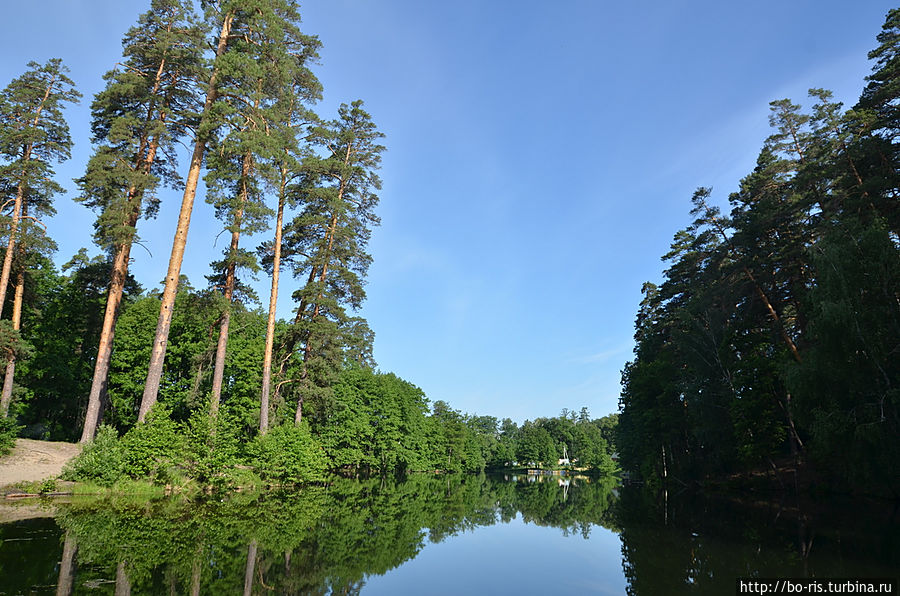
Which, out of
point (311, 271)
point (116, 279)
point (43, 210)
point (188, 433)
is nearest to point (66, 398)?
point (43, 210)

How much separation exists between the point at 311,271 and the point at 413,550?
20.5 meters

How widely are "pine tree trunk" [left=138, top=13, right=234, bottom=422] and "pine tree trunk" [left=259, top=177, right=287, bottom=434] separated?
4.49 meters

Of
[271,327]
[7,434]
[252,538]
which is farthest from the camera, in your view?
[271,327]

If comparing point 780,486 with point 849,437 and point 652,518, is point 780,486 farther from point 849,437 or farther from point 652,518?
point 652,518

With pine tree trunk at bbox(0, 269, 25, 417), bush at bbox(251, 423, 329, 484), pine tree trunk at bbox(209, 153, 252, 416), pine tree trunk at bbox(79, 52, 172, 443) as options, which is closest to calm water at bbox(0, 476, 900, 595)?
bush at bbox(251, 423, 329, 484)

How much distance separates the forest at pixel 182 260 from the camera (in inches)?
738

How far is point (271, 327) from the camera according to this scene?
914 inches

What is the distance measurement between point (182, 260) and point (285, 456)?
9.98m

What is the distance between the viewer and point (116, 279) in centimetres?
2114

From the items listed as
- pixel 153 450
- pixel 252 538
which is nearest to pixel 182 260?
pixel 153 450

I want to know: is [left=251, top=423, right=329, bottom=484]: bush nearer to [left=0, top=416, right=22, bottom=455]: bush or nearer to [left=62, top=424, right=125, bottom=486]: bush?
[left=62, top=424, right=125, bottom=486]: bush

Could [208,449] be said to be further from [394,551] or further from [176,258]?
[394,551]

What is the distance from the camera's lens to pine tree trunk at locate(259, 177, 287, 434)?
22.6 metres

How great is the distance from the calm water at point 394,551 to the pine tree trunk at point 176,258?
15.9 ft
